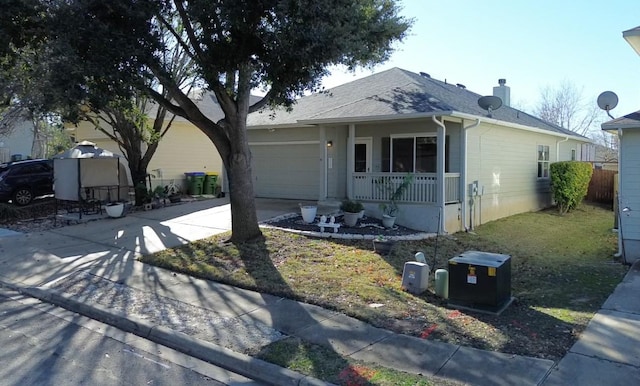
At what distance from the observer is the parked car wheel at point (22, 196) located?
58.0 ft

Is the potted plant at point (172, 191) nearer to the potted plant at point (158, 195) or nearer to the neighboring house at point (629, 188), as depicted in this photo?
the potted plant at point (158, 195)

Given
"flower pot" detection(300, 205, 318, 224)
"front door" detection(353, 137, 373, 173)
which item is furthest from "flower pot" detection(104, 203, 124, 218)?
"front door" detection(353, 137, 373, 173)

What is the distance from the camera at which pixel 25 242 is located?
38.2 ft

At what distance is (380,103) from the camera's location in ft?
46.7

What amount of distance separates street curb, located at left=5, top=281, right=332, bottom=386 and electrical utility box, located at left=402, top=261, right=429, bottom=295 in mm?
3294

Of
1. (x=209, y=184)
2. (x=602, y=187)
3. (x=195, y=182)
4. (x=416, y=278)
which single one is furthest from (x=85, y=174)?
(x=602, y=187)

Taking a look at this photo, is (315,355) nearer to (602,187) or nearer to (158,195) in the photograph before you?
(158,195)

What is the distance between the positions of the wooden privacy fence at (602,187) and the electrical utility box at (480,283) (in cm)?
1780

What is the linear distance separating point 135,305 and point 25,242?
673 centimetres

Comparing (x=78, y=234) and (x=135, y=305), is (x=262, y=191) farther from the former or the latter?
(x=135, y=305)

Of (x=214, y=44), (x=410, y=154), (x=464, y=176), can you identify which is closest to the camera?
Result: (x=214, y=44)

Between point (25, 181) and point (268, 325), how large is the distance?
16.1m

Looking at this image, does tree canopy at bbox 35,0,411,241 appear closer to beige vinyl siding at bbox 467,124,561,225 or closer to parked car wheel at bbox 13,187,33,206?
beige vinyl siding at bbox 467,124,561,225

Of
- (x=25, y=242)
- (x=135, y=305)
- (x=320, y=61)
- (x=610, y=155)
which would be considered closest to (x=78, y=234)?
(x=25, y=242)
